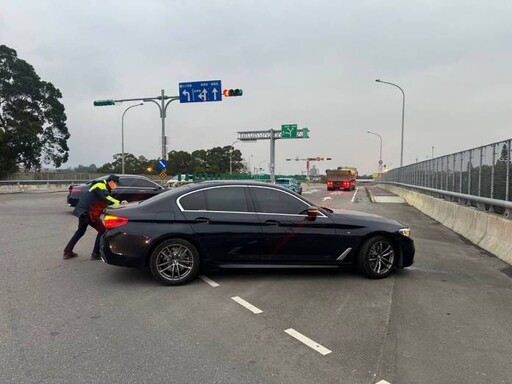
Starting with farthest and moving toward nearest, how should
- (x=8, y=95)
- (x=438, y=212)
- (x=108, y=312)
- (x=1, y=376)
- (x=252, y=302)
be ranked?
(x=8, y=95) < (x=438, y=212) < (x=252, y=302) < (x=108, y=312) < (x=1, y=376)

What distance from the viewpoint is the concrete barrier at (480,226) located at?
8.52 metres

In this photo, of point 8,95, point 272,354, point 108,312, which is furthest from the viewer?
point 8,95

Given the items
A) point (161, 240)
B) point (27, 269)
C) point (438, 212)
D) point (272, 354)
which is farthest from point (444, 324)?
point (438, 212)

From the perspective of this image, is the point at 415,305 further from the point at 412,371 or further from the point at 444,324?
the point at 412,371

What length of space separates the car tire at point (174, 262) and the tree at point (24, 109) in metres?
39.4

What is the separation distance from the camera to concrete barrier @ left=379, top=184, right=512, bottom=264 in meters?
8.52

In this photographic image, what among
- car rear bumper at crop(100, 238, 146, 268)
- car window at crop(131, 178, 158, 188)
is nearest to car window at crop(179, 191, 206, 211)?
car rear bumper at crop(100, 238, 146, 268)

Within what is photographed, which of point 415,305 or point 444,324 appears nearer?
point 444,324

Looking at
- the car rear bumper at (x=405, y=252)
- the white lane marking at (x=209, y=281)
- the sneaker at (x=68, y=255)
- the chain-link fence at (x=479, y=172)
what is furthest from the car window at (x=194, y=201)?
the chain-link fence at (x=479, y=172)

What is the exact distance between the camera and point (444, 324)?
4.93m

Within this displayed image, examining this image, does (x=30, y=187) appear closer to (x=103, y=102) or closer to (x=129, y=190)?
(x=103, y=102)

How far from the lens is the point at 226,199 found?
6676mm

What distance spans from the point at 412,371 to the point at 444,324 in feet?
4.46

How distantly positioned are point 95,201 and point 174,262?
2.57 metres
